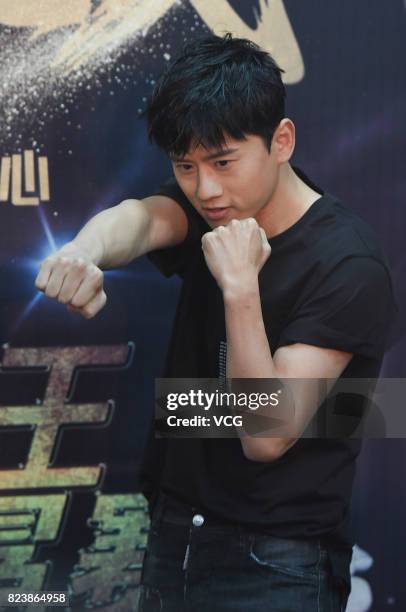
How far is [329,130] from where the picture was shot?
2.52 m

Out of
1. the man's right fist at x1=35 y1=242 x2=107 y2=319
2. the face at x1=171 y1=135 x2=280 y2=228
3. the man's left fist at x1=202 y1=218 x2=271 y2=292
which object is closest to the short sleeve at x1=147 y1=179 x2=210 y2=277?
the face at x1=171 y1=135 x2=280 y2=228

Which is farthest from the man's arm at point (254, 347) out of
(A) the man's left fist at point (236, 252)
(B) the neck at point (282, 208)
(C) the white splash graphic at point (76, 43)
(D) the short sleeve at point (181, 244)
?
(C) the white splash graphic at point (76, 43)

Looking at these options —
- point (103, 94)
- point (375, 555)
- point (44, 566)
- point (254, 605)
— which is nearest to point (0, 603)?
point (44, 566)

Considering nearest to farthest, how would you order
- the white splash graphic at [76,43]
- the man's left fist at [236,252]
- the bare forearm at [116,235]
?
the man's left fist at [236,252]
the bare forearm at [116,235]
the white splash graphic at [76,43]

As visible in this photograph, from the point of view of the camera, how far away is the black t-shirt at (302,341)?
1688 millimetres

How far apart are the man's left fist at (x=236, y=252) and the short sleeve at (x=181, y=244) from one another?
301mm

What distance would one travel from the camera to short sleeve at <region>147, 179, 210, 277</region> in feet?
6.50

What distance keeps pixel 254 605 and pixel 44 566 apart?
87cm

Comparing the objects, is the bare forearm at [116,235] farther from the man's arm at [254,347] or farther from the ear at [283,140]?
the ear at [283,140]

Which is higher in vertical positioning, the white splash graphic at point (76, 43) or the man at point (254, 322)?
the white splash graphic at point (76, 43)

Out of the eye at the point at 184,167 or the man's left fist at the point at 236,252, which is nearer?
the man's left fist at the point at 236,252

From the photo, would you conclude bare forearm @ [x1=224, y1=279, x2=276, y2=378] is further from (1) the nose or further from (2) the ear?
(2) the ear

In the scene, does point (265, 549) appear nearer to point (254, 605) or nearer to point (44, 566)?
point (254, 605)

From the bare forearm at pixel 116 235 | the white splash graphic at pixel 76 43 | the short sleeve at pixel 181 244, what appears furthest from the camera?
the white splash graphic at pixel 76 43
